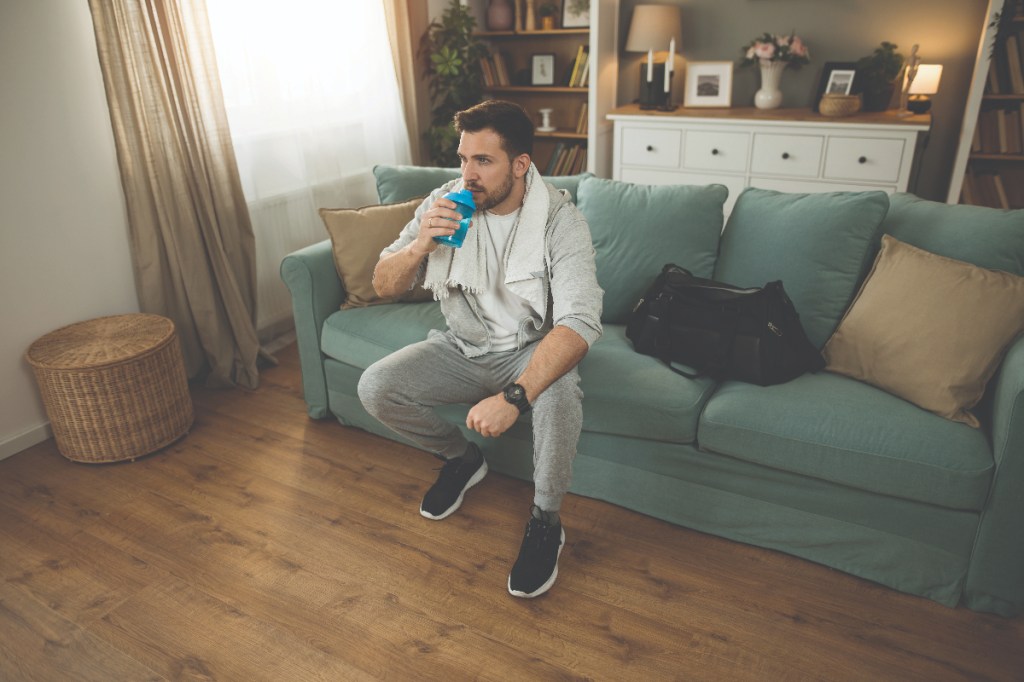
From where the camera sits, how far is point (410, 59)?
3777 millimetres

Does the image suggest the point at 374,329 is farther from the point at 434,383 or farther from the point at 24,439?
the point at 24,439

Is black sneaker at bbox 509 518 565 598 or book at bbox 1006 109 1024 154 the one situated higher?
book at bbox 1006 109 1024 154

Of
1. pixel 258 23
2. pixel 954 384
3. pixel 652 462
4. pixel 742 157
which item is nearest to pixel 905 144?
pixel 742 157

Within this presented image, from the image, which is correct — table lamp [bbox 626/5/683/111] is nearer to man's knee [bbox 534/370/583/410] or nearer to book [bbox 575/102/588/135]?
book [bbox 575/102/588/135]

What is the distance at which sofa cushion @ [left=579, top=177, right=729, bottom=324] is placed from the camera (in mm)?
2221

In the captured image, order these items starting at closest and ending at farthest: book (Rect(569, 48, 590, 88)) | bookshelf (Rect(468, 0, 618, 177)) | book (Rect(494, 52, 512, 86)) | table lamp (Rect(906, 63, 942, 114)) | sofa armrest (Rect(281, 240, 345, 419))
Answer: sofa armrest (Rect(281, 240, 345, 419)) < table lamp (Rect(906, 63, 942, 114)) < bookshelf (Rect(468, 0, 618, 177)) < book (Rect(569, 48, 590, 88)) < book (Rect(494, 52, 512, 86))

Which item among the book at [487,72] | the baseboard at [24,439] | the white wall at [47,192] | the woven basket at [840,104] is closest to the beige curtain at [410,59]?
the book at [487,72]

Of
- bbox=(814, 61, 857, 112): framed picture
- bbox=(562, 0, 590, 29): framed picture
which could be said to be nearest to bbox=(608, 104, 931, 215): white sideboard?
bbox=(814, 61, 857, 112): framed picture

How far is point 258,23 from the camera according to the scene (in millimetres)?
2918

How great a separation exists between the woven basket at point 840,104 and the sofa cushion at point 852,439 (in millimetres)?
2064

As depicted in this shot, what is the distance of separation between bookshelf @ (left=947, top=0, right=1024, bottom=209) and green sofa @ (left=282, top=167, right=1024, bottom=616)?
149 cm

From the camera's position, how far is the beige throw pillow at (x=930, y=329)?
169 cm

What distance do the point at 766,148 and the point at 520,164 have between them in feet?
7.11

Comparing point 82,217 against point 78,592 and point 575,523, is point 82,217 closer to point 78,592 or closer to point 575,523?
point 78,592
